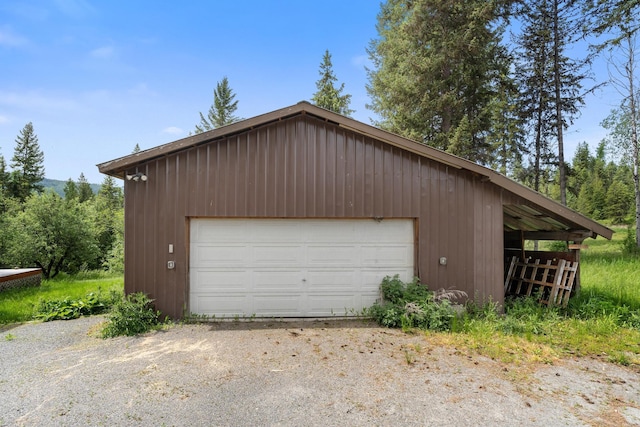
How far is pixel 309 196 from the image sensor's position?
6324 mm

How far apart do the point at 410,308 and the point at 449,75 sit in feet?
42.2

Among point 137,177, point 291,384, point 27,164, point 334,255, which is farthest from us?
point 27,164

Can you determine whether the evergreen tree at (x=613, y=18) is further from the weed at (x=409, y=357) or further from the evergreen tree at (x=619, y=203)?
the evergreen tree at (x=619, y=203)

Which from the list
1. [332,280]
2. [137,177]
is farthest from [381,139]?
[137,177]

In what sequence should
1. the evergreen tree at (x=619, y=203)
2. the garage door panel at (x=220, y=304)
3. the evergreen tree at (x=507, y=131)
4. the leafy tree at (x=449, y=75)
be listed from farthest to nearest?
the evergreen tree at (x=619, y=203) → the evergreen tree at (x=507, y=131) → the leafy tree at (x=449, y=75) → the garage door panel at (x=220, y=304)

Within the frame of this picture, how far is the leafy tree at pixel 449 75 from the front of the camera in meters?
14.1

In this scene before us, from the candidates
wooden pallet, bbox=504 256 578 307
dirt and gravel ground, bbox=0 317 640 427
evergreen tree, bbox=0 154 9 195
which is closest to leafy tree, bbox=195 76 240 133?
evergreen tree, bbox=0 154 9 195

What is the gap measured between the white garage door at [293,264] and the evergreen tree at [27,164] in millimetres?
42391

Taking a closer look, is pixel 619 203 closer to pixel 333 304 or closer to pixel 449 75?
pixel 449 75

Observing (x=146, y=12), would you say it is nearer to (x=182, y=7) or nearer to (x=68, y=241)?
(x=182, y=7)

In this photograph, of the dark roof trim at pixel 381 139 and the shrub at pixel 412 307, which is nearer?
the shrub at pixel 412 307

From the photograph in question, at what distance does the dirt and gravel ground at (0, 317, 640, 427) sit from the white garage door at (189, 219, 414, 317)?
1.09 m

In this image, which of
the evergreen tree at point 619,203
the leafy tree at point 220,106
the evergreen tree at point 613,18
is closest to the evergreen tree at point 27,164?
→ the leafy tree at point 220,106

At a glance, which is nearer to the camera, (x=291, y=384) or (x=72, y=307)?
(x=291, y=384)
